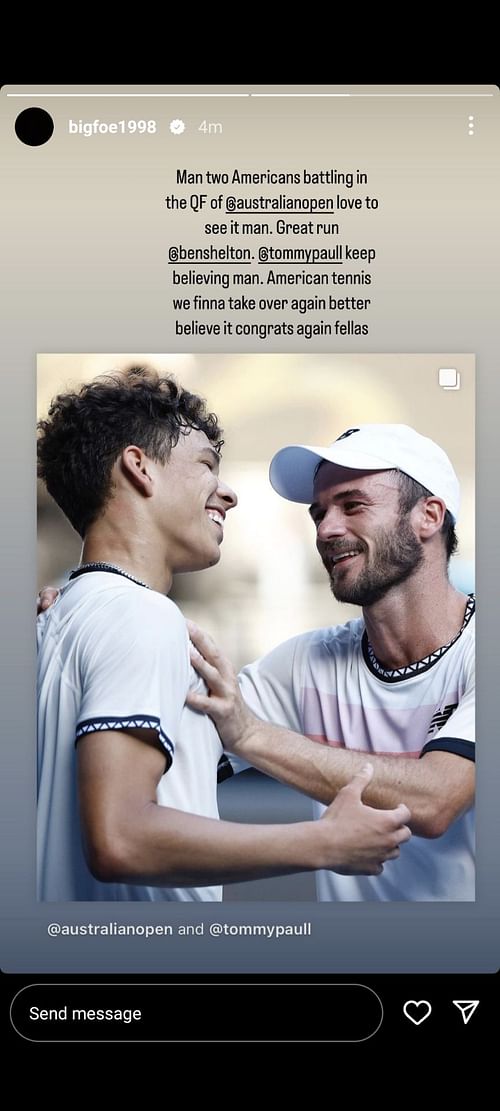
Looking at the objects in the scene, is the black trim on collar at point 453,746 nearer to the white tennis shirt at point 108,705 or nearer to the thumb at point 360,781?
the thumb at point 360,781

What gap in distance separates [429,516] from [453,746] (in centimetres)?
62

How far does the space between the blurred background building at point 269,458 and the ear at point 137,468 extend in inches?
8.3

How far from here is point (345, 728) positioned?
10.4 feet

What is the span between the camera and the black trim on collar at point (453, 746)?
10.3ft

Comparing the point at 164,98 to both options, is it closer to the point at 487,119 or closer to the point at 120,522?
the point at 487,119

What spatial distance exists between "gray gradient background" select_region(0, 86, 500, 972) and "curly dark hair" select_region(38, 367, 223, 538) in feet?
0.22

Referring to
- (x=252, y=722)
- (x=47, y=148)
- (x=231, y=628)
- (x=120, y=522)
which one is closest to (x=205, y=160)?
(x=47, y=148)

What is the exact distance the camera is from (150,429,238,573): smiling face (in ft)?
10.3

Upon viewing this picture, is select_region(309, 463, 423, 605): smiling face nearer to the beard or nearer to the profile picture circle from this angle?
the beard

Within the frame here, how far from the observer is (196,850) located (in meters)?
3.06

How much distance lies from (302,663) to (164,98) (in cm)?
155

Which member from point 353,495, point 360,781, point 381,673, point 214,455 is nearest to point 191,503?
point 214,455

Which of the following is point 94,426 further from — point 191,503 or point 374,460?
point 374,460
